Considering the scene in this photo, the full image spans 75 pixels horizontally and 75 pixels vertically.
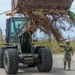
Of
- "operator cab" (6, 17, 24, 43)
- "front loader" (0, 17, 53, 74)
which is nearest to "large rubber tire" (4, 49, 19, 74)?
"front loader" (0, 17, 53, 74)

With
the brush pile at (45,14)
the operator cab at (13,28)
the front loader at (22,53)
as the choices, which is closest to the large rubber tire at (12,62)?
the front loader at (22,53)

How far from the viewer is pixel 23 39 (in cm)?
1498

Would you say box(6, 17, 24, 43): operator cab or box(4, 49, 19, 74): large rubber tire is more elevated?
box(6, 17, 24, 43): operator cab

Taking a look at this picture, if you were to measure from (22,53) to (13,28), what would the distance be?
6.25ft

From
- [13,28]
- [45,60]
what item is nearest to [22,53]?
[45,60]

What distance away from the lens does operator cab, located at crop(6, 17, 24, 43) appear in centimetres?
1532

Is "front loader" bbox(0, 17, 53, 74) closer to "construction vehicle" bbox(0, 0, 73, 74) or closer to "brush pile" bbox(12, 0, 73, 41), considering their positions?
"construction vehicle" bbox(0, 0, 73, 74)

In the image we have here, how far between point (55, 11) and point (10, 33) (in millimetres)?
4546

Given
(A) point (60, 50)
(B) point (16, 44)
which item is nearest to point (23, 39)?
(B) point (16, 44)

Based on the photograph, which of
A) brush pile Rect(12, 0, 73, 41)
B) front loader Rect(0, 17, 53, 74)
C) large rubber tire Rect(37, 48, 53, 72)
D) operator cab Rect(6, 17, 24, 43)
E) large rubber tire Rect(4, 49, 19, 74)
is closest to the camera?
brush pile Rect(12, 0, 73, 41)

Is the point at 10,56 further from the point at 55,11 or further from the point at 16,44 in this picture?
the point at 55,11

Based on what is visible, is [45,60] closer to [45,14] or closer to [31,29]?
[31,29]

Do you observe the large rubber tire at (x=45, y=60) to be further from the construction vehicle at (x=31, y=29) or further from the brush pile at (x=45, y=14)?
the brush pile at (x=45, y=14)

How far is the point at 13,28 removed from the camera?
16062 mm
